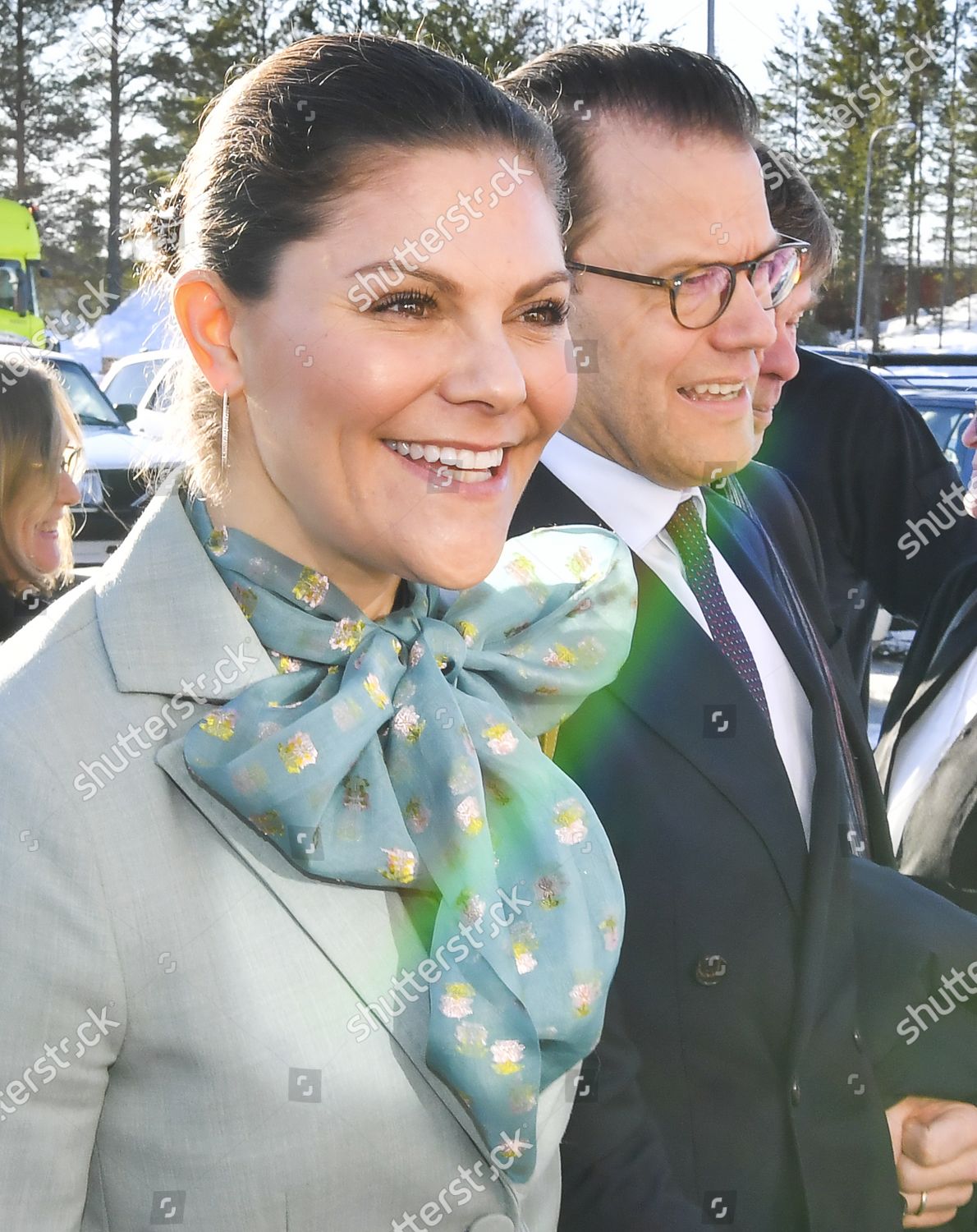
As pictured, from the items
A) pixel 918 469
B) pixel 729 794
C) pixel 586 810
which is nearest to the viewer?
pixel 586 810

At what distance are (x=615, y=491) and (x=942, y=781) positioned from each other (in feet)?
2.97

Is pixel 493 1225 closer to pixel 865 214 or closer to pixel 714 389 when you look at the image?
pixel 714 389

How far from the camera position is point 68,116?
42.5 m

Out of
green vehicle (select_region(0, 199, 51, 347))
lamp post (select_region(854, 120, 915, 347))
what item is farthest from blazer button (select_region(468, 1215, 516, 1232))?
lamp post (select_region(854, 120, 915, 347))

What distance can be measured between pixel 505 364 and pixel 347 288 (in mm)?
206

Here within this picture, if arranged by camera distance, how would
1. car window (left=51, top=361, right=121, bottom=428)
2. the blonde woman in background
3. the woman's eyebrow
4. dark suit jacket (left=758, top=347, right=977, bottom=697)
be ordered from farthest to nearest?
car window (left=51, top=361, right=121, bottom=428) < dark suit jacket (left=758, top=347, right=977, bottom=697) < the blonde woman in background < the woman's eyebrow

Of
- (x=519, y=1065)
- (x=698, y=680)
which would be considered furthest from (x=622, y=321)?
(x=519, y=1065)

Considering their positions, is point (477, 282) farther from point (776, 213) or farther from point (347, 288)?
point (776, 213)

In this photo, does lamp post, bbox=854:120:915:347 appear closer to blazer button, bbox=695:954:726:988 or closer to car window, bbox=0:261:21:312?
car window, bbox=0:261:21:312

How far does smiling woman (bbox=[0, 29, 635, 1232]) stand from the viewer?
4.67 ft

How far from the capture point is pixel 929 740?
270 cm

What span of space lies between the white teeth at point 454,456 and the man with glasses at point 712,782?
0.48m

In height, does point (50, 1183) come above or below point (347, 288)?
below

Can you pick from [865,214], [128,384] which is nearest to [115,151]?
[865,214]
